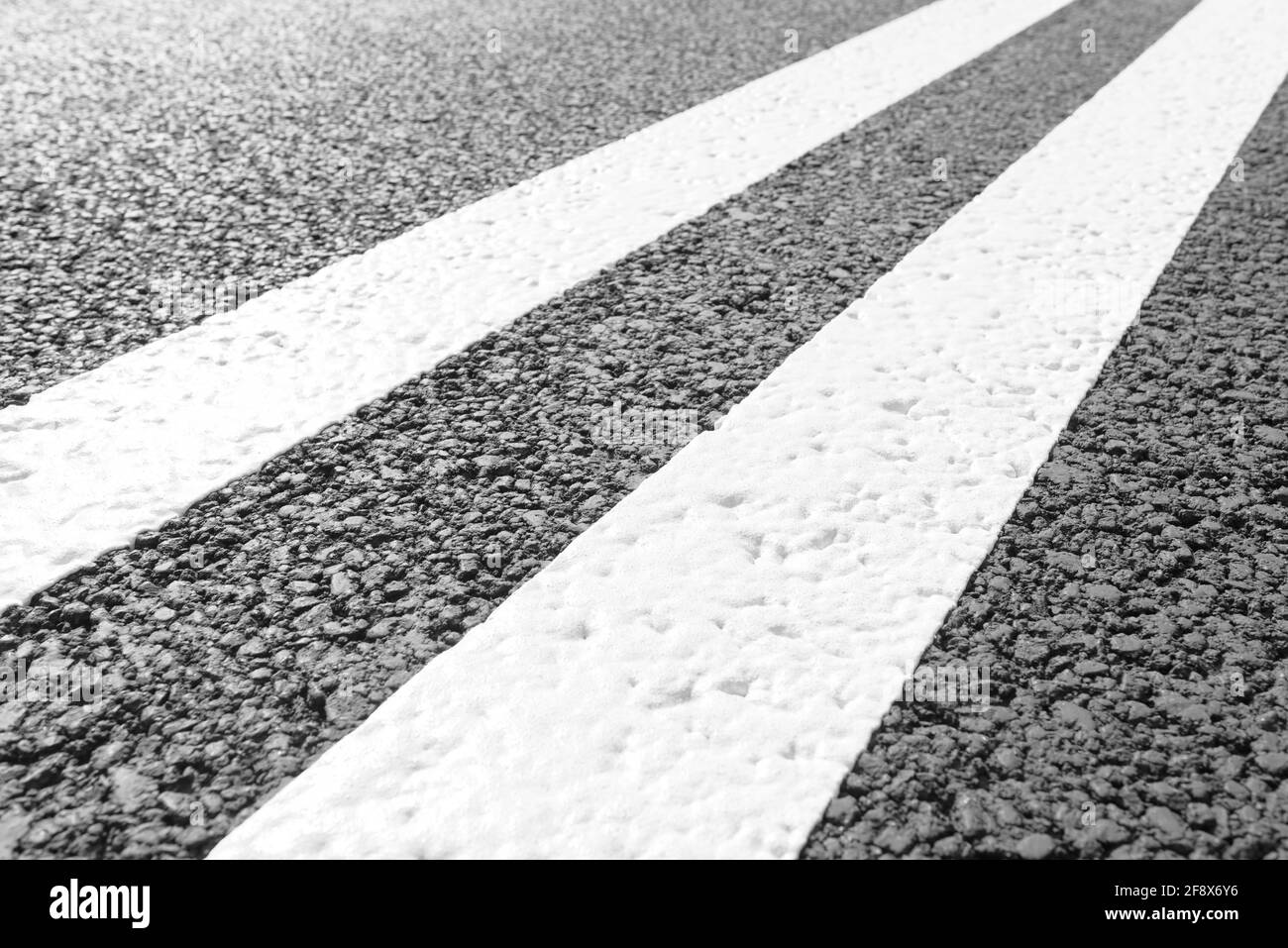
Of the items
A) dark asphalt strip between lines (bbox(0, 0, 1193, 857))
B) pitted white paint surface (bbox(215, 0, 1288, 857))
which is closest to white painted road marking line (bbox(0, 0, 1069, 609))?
dark asphalt strip between lines (bbox(0, 0, 1193, 857))

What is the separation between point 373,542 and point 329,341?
835 mm

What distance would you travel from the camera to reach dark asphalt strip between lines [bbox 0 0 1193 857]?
4.96ft

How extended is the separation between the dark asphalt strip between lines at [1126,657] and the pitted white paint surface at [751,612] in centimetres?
7

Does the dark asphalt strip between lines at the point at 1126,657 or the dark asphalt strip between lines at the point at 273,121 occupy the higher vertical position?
the dark asphalt strip between lines at the point at 273,121

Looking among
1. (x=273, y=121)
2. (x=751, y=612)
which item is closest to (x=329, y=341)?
(x=751, y=612)

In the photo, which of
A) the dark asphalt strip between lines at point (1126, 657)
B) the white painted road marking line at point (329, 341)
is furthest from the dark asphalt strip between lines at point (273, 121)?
the dark asphalt strip between lines at point (1126, 657)

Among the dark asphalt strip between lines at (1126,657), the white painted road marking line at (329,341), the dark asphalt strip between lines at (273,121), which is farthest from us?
the dark asphalt strip between lines at (273,121)

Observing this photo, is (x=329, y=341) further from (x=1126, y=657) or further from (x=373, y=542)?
(x=1126, y=657)

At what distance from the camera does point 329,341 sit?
262cm

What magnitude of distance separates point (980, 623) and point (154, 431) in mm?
1619

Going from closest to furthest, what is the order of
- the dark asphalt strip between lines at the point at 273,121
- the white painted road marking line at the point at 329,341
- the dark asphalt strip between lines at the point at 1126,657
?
the dark asphalt strip between lines at the point at 1126,657
the white painted road marking line at the point at 329,341
the dark asphalt strip between lines at the point at 273,121

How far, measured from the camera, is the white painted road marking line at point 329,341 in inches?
Answer: 81.0

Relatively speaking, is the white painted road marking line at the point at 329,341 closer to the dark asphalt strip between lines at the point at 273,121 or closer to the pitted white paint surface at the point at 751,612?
the dark asphalt strip between lines at the point at 273,121
